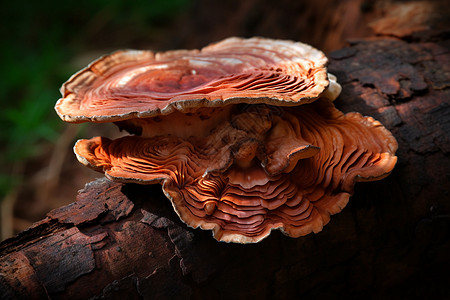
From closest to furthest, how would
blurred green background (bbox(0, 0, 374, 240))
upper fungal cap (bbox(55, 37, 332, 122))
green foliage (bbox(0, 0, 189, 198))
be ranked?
upper fungal cap (bbox(55, 37, 332, 122)) < blurred green background (bbox(0, 0, 374, 240)) < green foliage (bbox(0, 0, 189, 198))

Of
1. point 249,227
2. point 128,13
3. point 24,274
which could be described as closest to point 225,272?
point 249,227

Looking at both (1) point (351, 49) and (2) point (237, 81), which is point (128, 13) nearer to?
(1) point (351, 49)

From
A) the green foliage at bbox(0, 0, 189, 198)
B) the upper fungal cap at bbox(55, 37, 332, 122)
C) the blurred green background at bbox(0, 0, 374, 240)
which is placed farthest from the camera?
the green foliage at bbox(0, 0, 189, 198)

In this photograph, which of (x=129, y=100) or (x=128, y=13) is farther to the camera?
(x=128, y=13)

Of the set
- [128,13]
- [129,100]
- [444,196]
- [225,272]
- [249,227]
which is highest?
[128,13]

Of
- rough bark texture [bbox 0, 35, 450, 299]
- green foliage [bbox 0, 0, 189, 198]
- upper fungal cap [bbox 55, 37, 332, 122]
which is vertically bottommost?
rough bark texture [bbox 0, 35, 450, 299]

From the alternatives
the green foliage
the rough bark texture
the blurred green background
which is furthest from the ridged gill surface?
the green foliage

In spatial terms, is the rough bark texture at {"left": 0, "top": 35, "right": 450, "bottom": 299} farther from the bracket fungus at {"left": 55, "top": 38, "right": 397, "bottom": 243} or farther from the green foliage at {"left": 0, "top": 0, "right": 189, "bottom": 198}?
the green foliage at {"left": 0, "top": 0, "right": 189, "bottom": 198}

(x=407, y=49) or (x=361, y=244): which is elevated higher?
(x=407, y=49)
